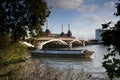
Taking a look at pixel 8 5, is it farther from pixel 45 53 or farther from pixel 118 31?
pixel 45 53

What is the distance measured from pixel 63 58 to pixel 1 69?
130 feet

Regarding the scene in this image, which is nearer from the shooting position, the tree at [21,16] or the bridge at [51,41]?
the tree at [21,16]

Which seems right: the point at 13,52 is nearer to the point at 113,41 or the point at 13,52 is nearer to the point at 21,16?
the point at 21,16

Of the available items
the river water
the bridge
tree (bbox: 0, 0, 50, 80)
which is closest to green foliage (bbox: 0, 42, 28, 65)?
tree (bbox: 0, 0, 50, 80)

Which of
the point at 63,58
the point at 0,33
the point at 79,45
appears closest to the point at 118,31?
the point at 0,33

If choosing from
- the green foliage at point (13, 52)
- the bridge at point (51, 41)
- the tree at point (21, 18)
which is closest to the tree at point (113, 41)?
the tree at point (21, 18)

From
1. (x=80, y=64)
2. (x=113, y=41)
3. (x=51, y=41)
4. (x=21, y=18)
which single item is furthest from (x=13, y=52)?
(x=51, y=41)

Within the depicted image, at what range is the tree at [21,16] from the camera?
1642 centimetres

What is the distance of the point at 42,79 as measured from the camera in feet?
45.7

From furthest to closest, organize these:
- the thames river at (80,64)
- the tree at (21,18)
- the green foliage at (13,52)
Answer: the thames river at (80,64), the green foliage at (13,52), the tree at (21,18)

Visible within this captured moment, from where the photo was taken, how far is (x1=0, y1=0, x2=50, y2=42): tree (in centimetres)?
1642

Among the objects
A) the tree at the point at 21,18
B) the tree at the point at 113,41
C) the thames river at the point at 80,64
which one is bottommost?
the thames river at the point at 80,64

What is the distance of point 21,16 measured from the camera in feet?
55.2

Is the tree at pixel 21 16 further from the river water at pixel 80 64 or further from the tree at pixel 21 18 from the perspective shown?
the river water at pixel 80 64
